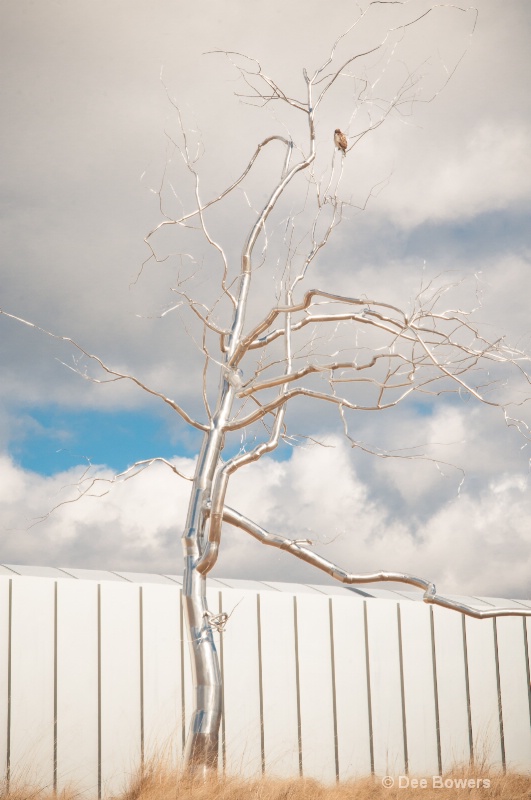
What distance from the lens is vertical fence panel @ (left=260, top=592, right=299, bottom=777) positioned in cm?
598

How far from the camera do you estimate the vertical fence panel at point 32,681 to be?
16.5 feet

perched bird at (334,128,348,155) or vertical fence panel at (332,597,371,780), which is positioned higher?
perched bird at (334,128,348,155)

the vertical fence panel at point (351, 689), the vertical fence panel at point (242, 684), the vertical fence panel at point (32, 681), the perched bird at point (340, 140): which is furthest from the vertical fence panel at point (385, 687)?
the perched bird at point (340, 140)

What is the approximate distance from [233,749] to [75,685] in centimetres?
127

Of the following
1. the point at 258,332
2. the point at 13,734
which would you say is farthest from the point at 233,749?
the point at 258,332

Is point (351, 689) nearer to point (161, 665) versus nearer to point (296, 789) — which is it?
point (161, 665)

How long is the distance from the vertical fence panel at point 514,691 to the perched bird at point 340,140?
14.4 feet

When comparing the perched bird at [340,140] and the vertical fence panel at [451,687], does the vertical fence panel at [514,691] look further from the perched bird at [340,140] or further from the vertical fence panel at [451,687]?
the perched bird at [340,140]

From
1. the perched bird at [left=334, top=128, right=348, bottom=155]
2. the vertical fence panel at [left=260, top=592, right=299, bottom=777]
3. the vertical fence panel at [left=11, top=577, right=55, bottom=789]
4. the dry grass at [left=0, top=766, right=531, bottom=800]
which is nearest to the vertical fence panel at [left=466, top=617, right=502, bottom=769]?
the dry grass at [left=0, top=766, right=531, bottom=800]

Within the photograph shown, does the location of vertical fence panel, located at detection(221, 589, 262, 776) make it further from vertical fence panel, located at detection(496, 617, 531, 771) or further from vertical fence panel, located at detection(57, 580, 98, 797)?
vertical fence panel, located at detection(496, 617, 531, 771)

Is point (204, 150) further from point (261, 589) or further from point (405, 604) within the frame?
point (405, 604)

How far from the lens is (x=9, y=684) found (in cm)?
507

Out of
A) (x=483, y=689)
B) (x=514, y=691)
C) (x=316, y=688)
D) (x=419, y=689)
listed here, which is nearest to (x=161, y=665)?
(x=316, y=688)

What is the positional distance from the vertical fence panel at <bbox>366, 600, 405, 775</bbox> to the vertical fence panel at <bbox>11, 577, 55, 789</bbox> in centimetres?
256
